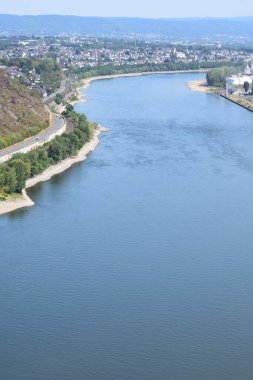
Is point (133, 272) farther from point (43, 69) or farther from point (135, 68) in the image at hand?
point (135, 68)

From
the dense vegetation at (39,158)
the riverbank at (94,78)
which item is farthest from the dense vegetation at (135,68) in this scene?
the dense vegetation at (39,158)

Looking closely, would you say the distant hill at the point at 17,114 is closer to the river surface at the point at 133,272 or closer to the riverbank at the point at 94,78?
the river surface at the point at 133,272

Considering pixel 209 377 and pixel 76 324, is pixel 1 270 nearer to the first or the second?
pixel 76 324

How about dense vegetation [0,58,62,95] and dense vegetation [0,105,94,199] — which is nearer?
dense vegetation [0,105,94,199]

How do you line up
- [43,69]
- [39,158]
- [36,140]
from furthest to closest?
[43,69], [36,140], [39,158]

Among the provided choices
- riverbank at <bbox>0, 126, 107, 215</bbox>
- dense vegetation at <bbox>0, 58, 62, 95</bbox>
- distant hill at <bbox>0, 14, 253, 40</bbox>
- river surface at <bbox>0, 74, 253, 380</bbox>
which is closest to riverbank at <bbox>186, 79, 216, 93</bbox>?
dense vegetation at <bbox>0, 58, 62, 95</bbox>

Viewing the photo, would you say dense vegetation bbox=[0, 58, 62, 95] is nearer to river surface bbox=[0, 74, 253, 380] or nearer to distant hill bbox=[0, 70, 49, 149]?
distant hill bbox=[0, 70, 49, 149]

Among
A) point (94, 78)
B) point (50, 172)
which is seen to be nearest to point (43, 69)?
point (94, 78)
